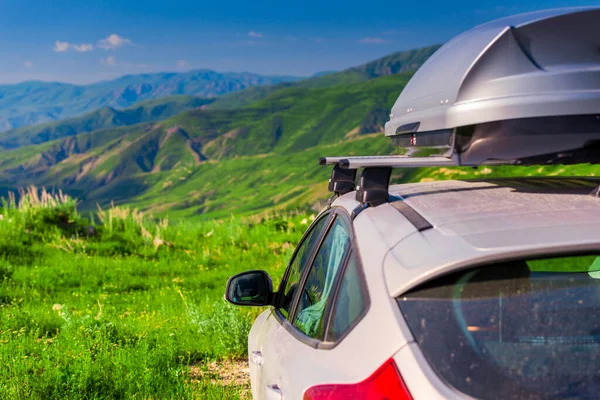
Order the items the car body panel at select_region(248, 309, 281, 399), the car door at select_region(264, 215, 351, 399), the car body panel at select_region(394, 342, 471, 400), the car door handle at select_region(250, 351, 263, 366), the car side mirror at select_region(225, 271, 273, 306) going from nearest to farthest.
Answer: the car body panel at select_region(394, 342, 471, 400) → the car door at select_region(264, 215, 351, 399) → the car body panel at select_region(248, 309, 281, 399) → the car door handle at select_region(250, 351, 263, 366) → the car side mirror at select_region(225, 271, 273, 306)

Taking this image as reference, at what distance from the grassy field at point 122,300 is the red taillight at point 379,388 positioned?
302 centimetres

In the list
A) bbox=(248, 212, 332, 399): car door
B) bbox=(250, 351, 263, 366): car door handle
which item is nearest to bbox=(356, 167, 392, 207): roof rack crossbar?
bbox=(248, 212, 332, 399): car door

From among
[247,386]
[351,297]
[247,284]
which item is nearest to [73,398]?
[247,386]

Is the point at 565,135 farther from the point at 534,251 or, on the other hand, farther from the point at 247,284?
the point at 247,284

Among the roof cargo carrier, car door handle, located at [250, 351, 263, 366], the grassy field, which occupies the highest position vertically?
the roof cargo carrier

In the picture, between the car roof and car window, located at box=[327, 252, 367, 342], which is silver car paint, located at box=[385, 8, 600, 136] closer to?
the car roof

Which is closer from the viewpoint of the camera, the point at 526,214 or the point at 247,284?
the point at 526,214

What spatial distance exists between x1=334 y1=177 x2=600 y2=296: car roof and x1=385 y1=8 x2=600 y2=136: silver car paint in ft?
0.93

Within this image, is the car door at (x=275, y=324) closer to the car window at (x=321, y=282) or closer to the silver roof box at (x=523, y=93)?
the car window at (x=321, y=282)

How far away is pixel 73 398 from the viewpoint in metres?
4.61

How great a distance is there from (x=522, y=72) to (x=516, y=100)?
0.59 feet

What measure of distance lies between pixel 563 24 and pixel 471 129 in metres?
0.59

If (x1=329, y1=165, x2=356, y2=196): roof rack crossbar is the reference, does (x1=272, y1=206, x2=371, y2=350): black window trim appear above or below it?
below

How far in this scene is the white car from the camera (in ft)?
5.57
